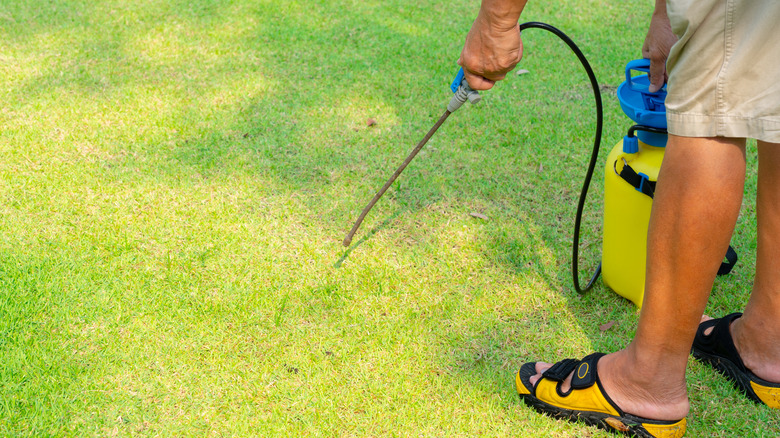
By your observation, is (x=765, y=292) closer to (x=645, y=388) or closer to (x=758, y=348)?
(x=758, y=348)

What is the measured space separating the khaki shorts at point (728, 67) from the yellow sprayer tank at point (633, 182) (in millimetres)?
462

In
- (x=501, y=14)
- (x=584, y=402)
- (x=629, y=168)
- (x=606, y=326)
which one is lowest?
(x=606, y=326)

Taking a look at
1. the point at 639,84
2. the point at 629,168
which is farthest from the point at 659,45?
the point at 629,168

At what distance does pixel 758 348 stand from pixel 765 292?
0.59 ft

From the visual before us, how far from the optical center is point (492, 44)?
1584 millimetres

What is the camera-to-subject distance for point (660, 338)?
60.1 inches

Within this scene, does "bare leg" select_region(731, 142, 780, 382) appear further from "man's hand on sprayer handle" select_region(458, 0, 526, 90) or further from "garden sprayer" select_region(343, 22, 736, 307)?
"man's hand on sprayer handle" select_region(458, 0, 526, 90)

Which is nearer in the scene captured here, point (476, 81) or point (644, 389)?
point (644, 389)

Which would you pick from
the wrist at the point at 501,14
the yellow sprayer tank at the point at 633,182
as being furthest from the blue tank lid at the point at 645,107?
the wrist at the point at 501,14

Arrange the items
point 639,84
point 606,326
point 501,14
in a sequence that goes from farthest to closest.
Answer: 1. point 606,326
2. point 639,84
3. point 501,14

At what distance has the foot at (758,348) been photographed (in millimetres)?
1756

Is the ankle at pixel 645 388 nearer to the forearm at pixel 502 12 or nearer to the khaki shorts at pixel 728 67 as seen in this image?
the khaki shorts at pixel 728 67

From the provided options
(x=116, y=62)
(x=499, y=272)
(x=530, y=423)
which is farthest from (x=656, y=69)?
(x=116, y=62)

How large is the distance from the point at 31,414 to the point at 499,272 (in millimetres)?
1583
